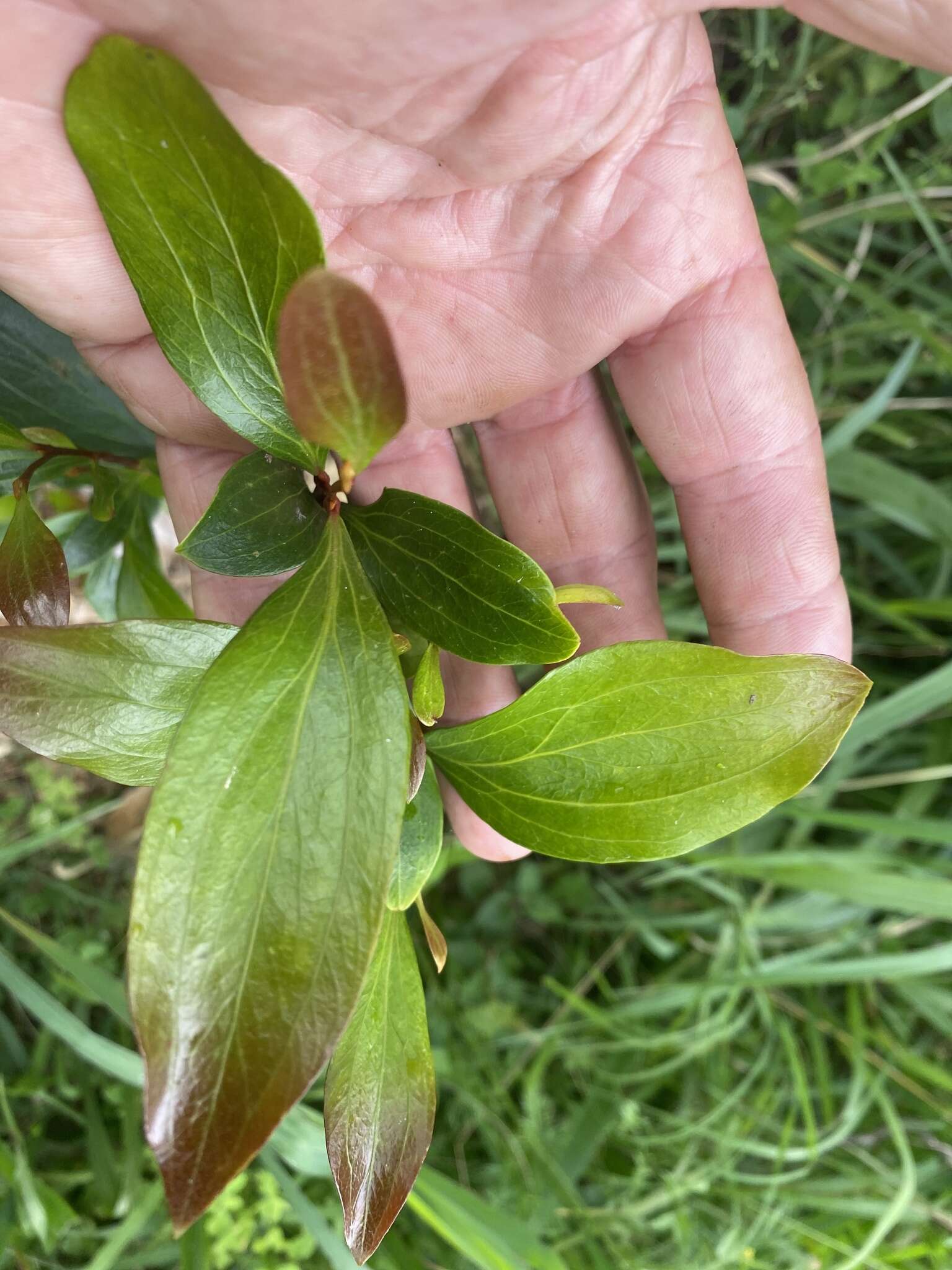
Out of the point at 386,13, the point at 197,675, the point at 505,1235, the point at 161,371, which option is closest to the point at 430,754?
the point at 197,675

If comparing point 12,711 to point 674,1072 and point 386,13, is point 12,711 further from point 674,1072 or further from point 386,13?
point 674,1072

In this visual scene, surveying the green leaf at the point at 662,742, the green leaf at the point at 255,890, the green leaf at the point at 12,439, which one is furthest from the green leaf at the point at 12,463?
the green leaf at the point at 662,742

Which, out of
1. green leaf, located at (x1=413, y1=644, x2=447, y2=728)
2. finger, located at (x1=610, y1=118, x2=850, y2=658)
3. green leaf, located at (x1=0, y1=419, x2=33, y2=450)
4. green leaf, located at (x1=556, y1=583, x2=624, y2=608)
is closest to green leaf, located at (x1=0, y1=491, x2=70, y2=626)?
green leaf, located at (x1=0, y1=419, x2=33, y2=450)

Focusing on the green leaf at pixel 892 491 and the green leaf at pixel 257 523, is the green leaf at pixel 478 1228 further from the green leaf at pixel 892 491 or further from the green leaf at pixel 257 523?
the green leaf at pixel 892 491

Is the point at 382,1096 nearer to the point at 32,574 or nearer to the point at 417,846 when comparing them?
the point at 417,846

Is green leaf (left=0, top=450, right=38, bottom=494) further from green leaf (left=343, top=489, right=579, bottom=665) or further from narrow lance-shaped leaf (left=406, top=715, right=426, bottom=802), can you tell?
narrow lance-shaped leaf (left=406, top=715, right=426, bottom=802)

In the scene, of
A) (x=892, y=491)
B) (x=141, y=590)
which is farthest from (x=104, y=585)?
(x=892, y=491)
